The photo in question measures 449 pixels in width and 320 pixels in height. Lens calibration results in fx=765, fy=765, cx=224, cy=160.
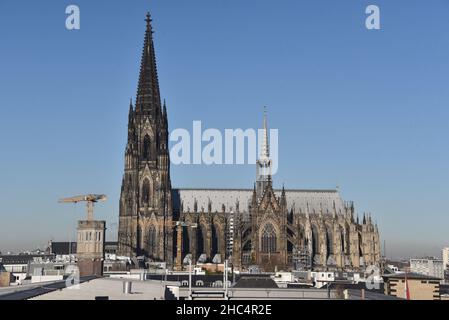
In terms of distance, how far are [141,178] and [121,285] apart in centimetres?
7321

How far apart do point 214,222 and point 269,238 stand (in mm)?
10491

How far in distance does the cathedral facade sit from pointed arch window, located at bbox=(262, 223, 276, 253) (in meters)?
0.16

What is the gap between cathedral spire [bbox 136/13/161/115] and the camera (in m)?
127

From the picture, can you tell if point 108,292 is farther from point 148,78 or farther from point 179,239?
point 148,78

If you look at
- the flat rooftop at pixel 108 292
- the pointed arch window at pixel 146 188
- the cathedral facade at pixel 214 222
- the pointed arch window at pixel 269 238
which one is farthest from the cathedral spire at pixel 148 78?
the flat rooftop at pixel 108 292

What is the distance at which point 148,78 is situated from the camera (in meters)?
127

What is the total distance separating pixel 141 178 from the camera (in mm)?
123625

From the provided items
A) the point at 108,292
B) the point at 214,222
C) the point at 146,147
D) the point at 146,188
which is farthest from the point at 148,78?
the point at 108,292

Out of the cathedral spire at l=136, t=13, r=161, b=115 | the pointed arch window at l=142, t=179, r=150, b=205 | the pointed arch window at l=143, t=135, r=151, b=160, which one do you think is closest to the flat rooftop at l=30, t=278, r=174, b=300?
the pointed arch window at l=142, t=179, r=150, b=205

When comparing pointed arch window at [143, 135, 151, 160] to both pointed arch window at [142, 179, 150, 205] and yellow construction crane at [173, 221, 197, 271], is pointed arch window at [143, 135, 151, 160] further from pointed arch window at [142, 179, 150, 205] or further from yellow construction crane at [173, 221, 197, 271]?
yellow construction crane at [173, 221, 197, 271]

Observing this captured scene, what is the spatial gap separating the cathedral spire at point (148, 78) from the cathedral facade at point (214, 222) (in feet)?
0.54

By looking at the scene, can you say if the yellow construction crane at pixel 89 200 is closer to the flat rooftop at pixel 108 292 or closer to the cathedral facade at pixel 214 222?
the cathedral facade at pixel 214 222
